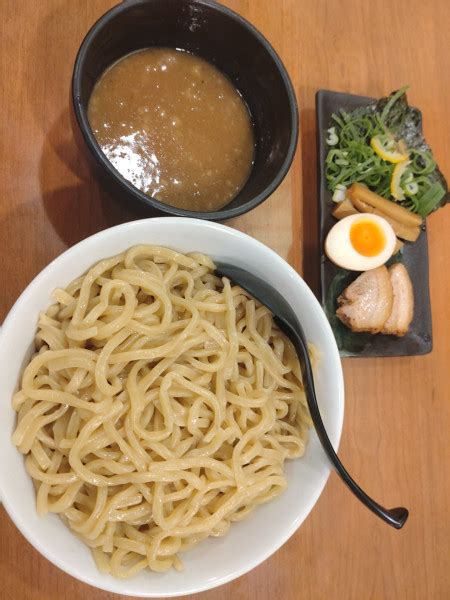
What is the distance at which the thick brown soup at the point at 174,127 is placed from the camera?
4.24 feet

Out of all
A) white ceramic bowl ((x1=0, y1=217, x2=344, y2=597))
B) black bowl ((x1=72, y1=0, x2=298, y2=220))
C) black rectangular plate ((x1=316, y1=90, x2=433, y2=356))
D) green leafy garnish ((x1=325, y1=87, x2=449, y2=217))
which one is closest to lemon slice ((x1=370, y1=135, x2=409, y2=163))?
green leafy garnish ((x1=325, y1=87, x2=449, y2=217))

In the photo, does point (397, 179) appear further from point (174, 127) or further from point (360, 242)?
point (174, 127)

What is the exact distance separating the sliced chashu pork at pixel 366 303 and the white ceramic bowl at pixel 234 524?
414mm

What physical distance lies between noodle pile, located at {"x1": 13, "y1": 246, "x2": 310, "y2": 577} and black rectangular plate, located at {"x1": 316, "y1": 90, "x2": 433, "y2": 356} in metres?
0.42

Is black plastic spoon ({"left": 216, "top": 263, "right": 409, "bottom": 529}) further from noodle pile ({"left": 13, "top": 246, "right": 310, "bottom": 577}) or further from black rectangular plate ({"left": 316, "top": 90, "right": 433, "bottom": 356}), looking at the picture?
black rectangular plate ({"left": 316, "top": 90, "right": 433, "bottom": 356})

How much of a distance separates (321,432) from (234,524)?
285 mm

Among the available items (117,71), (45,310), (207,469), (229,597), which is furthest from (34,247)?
(229,597)

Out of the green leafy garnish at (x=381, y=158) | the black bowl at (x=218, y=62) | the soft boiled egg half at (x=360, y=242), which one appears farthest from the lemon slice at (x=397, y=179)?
the black bowl at (x=218, y=62)

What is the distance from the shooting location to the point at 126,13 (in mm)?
1214

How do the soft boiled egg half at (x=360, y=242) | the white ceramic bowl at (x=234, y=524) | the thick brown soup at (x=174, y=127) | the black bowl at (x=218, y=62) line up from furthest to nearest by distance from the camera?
the soft boiled egg half at (x=360, y=242), the thick brown soup at (x=174, y=127), the black bowl at (x=218, y=62), the white ceramic bowl at (x=234, y=524)

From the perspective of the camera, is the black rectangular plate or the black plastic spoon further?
the black rectangular plate

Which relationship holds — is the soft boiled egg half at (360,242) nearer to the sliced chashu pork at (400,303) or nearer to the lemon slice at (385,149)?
→ the sliced chashu pork at (400,303)

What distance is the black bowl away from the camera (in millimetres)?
1167

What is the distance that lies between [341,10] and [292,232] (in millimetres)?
773
